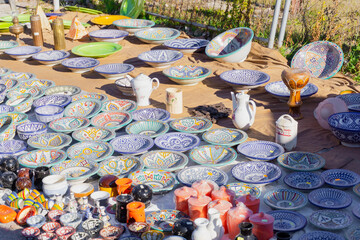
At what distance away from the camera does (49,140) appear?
4828 millimetres

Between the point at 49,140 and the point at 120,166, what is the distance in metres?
1.01

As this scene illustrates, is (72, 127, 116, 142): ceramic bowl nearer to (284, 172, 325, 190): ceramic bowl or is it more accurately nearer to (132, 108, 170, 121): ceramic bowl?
(132, 108, 170, 121): ceramic bowl

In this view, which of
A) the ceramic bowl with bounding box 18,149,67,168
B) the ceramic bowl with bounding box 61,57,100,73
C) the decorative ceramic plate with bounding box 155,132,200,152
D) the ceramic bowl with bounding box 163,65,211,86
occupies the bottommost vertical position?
the ceramic bowl with bounding box 18,149,67,168

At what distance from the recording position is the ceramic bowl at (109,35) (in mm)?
8508

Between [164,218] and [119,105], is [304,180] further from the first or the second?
[119,105]

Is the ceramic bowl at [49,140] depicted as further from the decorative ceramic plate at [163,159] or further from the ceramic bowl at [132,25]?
the ceramic bowl at [132,25]

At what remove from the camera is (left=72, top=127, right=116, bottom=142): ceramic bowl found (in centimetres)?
484

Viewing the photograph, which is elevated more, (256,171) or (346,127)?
(346,127)

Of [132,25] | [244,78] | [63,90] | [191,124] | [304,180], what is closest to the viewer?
[304,180]

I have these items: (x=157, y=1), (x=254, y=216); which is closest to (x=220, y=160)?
(x=254, y=216)

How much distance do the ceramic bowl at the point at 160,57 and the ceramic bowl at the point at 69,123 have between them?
223 cm

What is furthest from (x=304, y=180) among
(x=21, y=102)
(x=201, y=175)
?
(x=21, y=102)

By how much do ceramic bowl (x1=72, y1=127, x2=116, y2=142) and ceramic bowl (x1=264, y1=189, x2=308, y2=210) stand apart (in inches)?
73.2

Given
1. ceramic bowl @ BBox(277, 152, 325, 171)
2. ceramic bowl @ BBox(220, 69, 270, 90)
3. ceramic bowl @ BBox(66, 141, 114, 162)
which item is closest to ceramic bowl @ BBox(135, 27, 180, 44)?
ceramic bowl @ BBox(220, 69, 270, 90)
